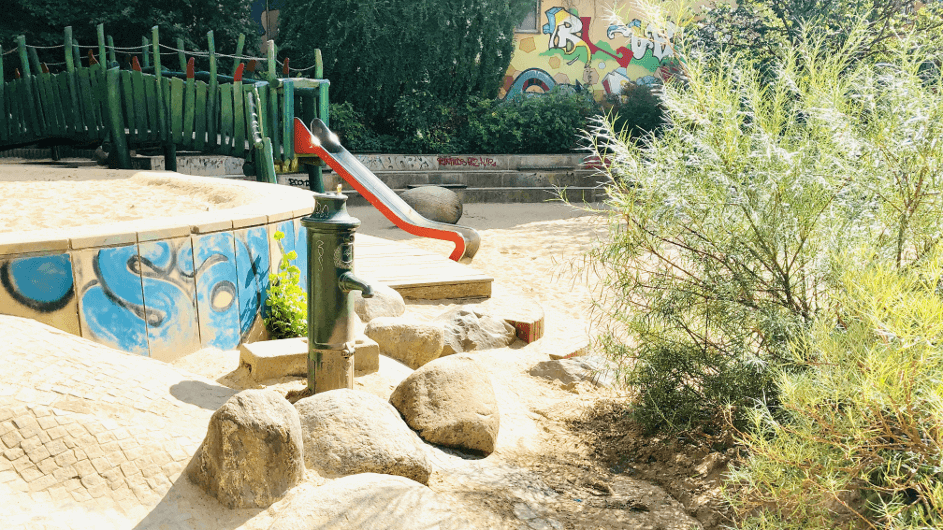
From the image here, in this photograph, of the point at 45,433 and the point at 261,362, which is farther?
the point at 261,362

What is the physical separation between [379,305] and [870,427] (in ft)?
11.8

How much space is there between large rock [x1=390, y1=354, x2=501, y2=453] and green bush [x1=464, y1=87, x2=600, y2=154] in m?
13.7

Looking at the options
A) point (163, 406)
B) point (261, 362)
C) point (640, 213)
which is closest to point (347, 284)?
point (261, 362)

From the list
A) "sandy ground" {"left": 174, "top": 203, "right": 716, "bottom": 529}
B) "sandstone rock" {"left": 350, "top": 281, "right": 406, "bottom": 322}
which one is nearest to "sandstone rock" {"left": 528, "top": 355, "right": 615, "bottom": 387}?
"sandy ground" {"left": 174, "top": 203, "right": 716, "bottom": 529}

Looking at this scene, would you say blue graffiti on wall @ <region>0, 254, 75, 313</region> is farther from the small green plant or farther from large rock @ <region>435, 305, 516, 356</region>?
large rock @ <region>435, 305, 516, 356</region>

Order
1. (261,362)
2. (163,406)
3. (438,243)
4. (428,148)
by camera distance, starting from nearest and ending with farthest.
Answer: (163,406), (261,362), (438,243), (428,148)

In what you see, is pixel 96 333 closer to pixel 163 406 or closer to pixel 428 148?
pixel 163 406

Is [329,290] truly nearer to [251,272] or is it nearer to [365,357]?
[365,357]

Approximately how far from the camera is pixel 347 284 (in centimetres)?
312

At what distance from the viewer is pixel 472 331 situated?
5.27 metres

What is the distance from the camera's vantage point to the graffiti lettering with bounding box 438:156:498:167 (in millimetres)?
16375

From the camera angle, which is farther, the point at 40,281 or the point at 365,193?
the point at 365,193

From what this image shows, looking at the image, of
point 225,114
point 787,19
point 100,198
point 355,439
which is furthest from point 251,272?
point 787,19

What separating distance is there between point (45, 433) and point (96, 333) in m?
0.87
